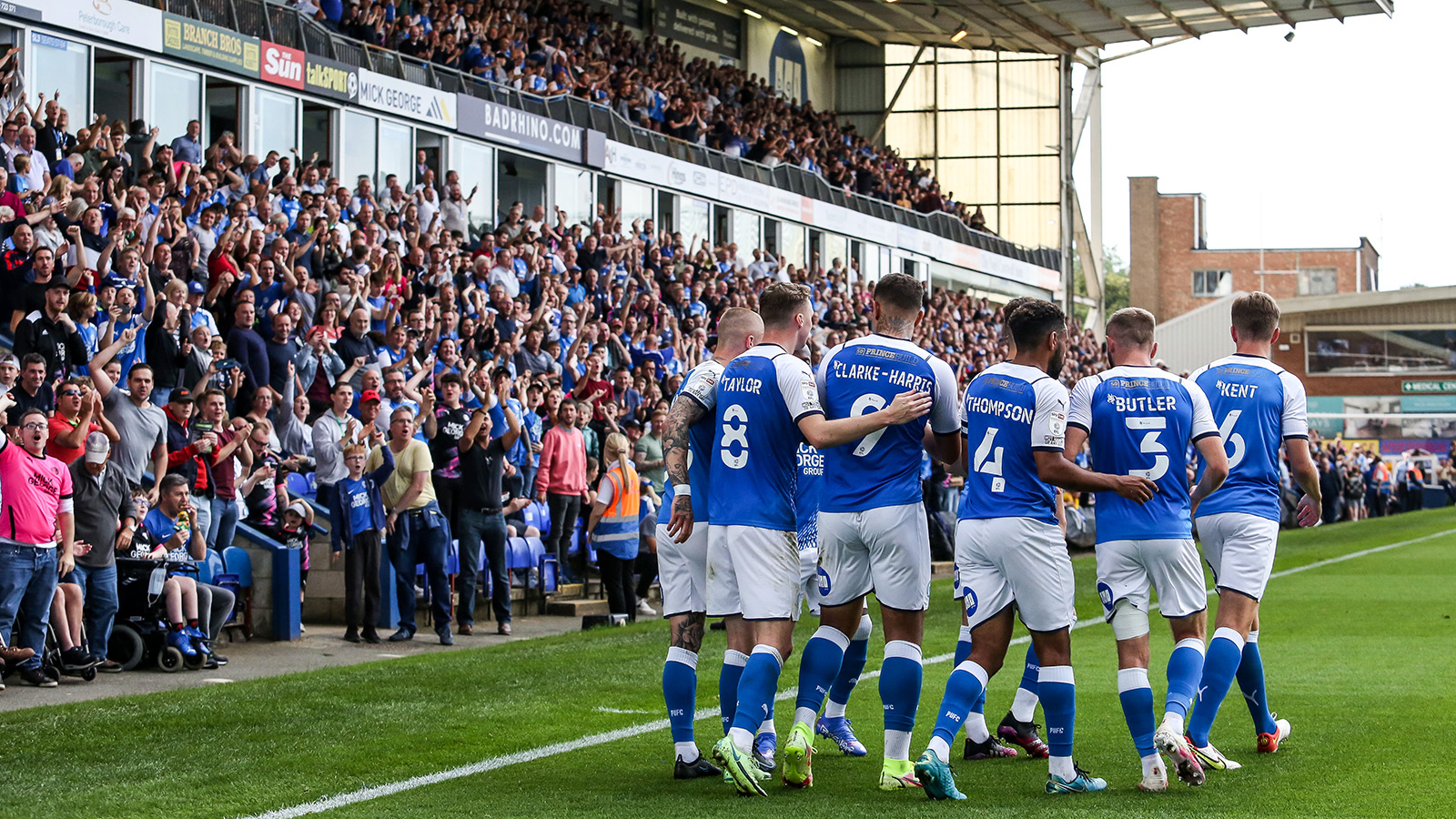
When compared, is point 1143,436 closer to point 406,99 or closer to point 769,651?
point 769,651

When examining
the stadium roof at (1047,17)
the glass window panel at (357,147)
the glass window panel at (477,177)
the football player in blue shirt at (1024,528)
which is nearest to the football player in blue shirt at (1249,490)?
the football player in blue shirt at (1024,528)

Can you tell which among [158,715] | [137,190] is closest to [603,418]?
[137,190]

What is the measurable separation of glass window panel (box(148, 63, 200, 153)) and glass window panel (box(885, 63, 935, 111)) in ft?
A: 120

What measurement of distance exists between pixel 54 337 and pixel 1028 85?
47.3 metres

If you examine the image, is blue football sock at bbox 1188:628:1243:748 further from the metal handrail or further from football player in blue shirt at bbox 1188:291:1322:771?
the metal handrail

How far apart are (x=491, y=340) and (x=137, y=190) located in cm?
513

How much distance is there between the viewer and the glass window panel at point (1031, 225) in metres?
56.4

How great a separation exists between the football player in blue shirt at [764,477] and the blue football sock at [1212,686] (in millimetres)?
1942

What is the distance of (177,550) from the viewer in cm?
1229

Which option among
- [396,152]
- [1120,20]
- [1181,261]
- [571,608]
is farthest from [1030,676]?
[1181,261]

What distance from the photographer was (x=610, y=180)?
101 ft

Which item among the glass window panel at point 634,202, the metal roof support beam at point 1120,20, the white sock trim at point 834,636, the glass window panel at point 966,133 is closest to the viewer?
the white sock trim at point 834,636

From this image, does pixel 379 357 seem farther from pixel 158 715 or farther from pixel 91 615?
pixel 158 715

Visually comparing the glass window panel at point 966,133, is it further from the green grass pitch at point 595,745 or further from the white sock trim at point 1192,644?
the white sock trim at point 1192,644
